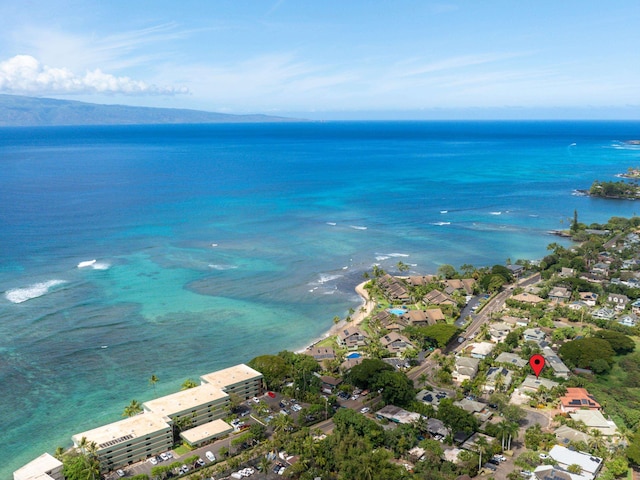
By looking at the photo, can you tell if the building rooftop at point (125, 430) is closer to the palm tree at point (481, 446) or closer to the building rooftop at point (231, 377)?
the building rooftop at point (231, 377)

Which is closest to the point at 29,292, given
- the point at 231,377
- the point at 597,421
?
the point at 231,377

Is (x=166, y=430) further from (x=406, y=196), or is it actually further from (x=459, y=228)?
(x=406, y=196)

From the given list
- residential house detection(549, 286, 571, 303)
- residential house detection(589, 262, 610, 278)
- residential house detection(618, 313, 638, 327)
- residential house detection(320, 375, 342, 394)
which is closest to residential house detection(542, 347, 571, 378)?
residential house detection(618, 313, 638, 327)

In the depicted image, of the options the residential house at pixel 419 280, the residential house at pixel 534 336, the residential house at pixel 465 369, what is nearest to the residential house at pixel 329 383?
the residential house at pixel 465 369

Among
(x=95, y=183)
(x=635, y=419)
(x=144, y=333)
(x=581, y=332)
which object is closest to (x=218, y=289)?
(x=144, y=333)

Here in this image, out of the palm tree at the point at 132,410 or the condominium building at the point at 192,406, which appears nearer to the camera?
the condominium building at the point at 192,406

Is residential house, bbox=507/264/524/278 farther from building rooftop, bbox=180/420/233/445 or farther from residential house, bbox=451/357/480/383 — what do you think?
building rooftop, bbox=180/420/233/445
